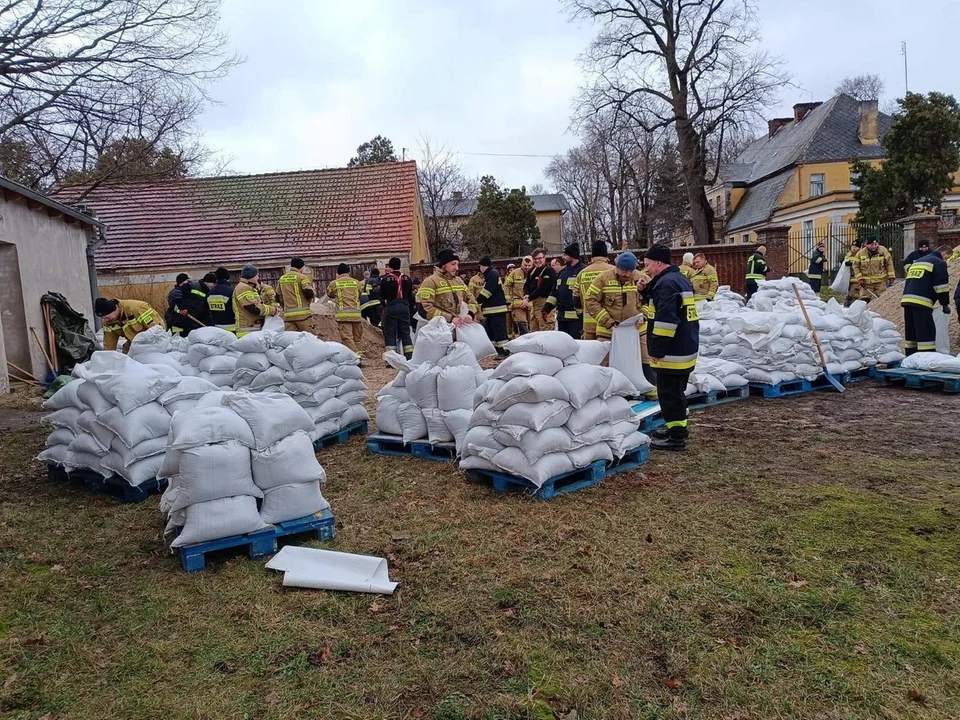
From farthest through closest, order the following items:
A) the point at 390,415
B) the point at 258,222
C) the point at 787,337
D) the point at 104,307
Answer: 1. the point at 258,222
2. the point at 787,337
3. the point at 104,307
4. the point at 390,415

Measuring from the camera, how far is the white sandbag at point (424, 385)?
5688 mm

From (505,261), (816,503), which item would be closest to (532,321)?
(505,261)

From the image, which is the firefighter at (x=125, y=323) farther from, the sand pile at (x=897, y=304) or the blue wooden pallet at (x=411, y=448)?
the sand pile at (x=897, y=304)

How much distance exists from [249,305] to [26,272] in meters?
4.30

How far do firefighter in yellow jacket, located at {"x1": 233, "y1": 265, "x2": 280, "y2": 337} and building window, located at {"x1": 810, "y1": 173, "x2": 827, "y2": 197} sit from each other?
33.4 m

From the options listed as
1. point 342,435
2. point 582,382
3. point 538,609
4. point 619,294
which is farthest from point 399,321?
point 538,609

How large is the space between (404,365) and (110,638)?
323 centimetres

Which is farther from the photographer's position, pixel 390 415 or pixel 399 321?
pixel 399 321

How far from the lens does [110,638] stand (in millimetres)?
3146

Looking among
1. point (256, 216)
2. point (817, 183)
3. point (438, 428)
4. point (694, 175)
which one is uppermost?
point (817, 183)

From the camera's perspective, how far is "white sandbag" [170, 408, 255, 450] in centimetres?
382

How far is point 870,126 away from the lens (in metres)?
36.2

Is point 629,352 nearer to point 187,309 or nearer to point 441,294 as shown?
point 441,294

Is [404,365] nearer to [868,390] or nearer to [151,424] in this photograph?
[151,424]
